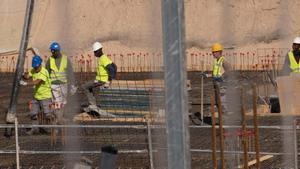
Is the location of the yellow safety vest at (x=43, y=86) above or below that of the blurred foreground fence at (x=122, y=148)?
above

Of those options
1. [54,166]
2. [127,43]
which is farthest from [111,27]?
[54,166]

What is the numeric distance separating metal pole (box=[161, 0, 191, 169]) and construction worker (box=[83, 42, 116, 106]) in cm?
1293

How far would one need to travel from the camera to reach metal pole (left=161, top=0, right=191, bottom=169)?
439 centimetres

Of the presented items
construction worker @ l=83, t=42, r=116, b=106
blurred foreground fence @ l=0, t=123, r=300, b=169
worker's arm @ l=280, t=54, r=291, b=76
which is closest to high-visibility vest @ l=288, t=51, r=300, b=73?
worker's arm @ l=280, t=54, r=291, b=76

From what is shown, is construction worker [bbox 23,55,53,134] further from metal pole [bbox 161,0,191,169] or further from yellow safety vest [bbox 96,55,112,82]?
metal pole [bbox 161,0,191,169]

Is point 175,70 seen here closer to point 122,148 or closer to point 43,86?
point 122,148

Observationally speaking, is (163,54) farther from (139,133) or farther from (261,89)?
(261,89)

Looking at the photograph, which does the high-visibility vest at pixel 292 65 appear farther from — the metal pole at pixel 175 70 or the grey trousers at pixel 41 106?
the metal pole at pixel 175 70

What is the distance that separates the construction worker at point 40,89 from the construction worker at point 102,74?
5.08ft

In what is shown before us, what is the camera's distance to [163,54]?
4457 mm

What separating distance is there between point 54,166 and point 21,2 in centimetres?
2061

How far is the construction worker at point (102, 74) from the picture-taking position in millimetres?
17391

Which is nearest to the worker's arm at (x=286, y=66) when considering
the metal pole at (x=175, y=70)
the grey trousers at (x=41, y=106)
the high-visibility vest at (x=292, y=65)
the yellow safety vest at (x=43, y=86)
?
the high-visibility vest at (x=292, y=65)

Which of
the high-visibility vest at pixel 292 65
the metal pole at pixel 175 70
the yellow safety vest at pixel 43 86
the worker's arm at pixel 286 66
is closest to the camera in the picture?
the metal pole at pixel 175 70
